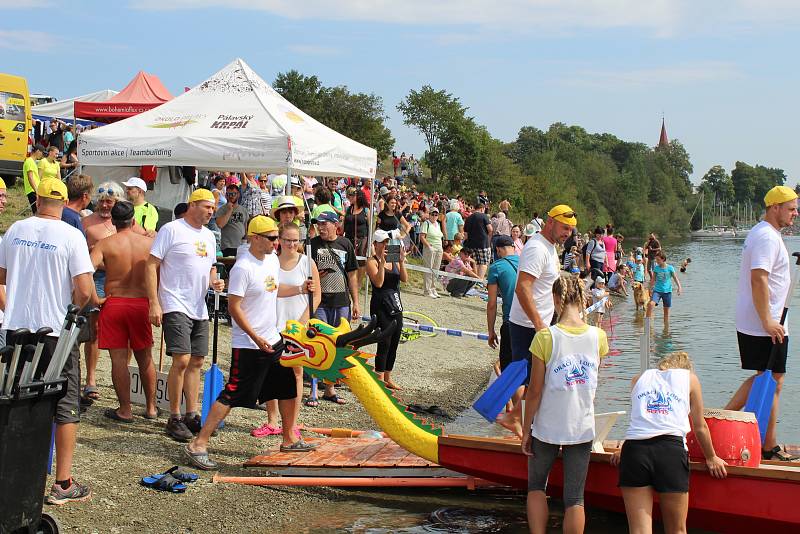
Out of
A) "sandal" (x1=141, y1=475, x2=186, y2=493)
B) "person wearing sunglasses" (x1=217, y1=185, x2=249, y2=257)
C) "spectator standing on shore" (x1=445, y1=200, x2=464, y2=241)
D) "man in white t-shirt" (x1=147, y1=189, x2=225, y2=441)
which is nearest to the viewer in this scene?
"sandal" (x1=141, y1=475, x2=186, y2=493)

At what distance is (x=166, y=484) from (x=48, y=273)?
198 cm

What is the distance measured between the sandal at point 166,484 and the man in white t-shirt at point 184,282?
3.71 feet

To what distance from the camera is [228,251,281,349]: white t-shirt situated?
757cm

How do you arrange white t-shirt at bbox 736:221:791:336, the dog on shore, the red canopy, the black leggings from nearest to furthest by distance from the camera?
white t-shirt at bbox 736:221:791:336 < the black leggings < the red canopy < the dog on shore

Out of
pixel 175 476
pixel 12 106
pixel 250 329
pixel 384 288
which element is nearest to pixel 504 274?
pixel 384 288

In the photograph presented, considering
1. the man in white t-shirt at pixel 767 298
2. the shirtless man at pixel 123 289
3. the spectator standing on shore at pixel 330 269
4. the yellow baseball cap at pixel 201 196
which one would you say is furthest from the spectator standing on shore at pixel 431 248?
the man in white t-shirt at pixel 767 298

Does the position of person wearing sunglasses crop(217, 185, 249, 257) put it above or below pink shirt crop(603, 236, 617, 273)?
above

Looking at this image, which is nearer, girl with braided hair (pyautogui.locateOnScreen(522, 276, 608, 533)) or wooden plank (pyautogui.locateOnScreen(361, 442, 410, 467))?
girl with braided hair (pyautogui.locateOnScreen(522, 276, 608, 533))

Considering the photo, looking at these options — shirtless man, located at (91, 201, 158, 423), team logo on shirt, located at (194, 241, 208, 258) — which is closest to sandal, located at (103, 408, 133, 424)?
shirtless man, located at (91, 201, 158, 423)

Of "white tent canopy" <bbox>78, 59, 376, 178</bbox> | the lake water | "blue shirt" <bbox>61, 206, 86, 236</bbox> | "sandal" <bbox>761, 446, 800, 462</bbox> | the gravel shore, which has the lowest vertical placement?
the lake water

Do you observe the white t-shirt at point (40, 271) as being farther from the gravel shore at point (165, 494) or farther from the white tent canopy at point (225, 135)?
the white tent canopy at point (225, 135)

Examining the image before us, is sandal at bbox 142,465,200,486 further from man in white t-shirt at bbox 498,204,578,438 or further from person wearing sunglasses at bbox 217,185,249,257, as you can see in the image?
person wearing sunglasses at bbox 217,185,249,257

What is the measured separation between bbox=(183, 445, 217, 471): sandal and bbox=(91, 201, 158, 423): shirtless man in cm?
126

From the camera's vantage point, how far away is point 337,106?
63438mm
